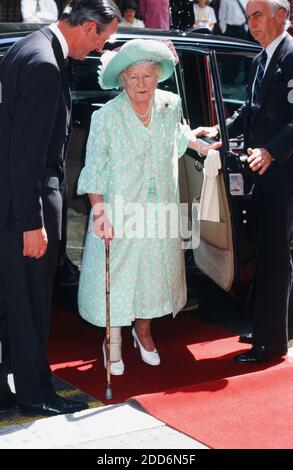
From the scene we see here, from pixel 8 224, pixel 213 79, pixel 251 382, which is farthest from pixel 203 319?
pixel 8 224

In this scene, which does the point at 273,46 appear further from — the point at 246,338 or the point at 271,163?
the point at 246,338

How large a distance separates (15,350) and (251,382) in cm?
122

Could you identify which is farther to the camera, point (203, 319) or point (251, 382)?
point (203, 319)

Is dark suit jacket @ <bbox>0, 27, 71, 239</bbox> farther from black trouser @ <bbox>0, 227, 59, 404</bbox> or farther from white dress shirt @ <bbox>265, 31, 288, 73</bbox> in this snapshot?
white dress shirt @ <bbox>265, 31, 288, 73</bbox>

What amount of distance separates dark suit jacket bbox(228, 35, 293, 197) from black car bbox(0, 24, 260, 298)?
14 cm

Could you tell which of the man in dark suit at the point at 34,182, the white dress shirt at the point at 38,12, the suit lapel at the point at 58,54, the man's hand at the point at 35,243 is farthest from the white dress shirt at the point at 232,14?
the man's hand at the point at 35,243

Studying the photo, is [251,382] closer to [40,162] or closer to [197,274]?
[197,274]

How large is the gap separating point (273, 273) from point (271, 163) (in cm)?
60

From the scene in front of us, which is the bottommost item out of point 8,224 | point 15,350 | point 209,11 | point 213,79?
point 15,350

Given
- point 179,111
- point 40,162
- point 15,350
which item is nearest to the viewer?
point 40,162

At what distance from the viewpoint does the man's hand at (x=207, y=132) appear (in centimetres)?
504

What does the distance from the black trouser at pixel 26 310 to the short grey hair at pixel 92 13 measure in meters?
0.97

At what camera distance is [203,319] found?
5785 mm

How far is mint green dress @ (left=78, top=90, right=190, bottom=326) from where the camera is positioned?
4.57 m
